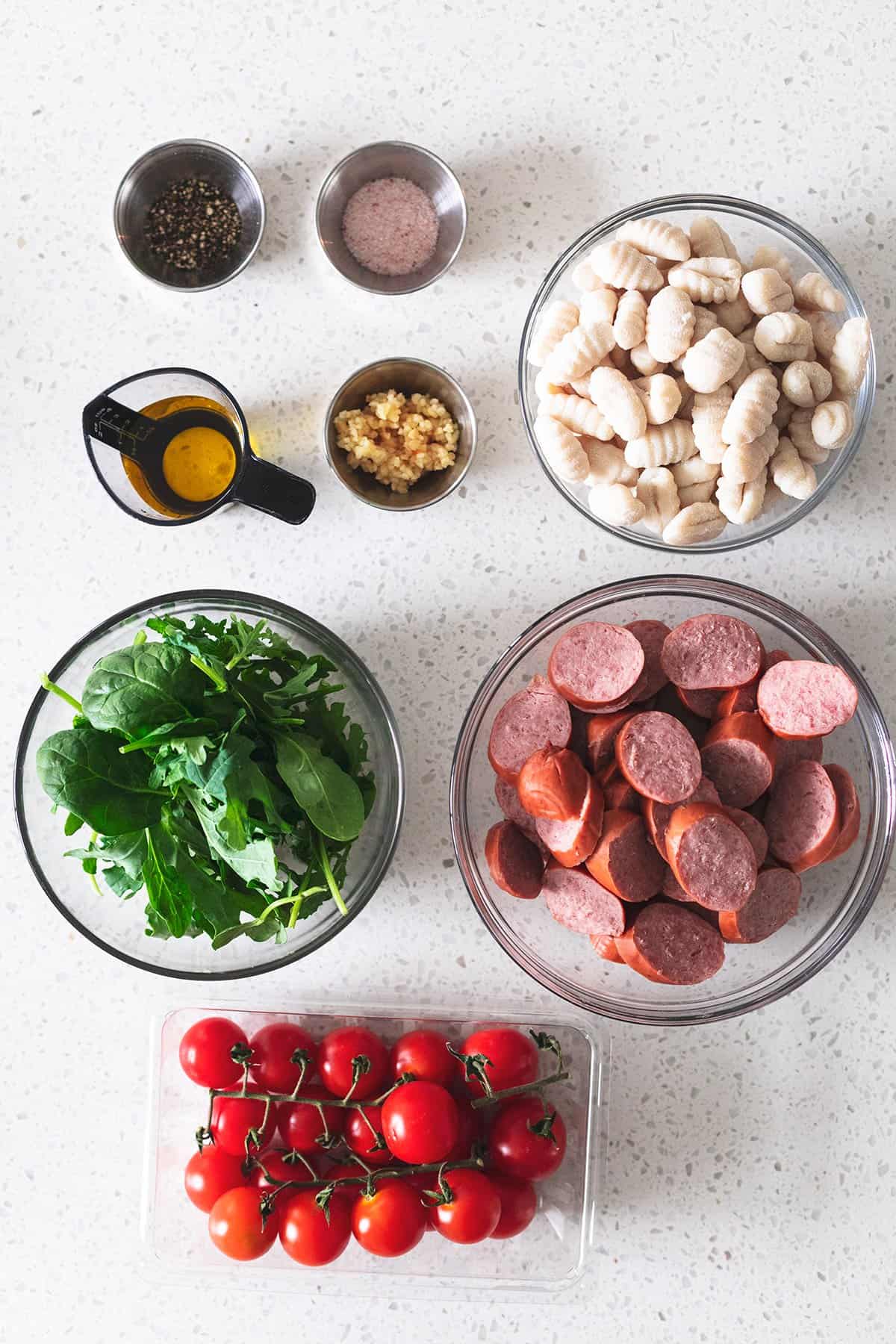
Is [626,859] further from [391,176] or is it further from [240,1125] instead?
[391,176]

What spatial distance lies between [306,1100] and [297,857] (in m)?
0.24

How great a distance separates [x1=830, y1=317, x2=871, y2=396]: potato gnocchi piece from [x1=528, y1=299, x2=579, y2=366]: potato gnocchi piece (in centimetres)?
25

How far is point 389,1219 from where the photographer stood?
3.57 feet

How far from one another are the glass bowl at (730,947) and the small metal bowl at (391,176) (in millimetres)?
387

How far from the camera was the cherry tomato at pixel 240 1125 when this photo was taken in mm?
1135

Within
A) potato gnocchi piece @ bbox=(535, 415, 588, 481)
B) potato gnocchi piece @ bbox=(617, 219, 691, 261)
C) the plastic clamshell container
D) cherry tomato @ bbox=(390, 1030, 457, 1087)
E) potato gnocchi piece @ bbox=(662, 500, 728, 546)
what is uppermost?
potato gnocchi piece @ bbox=(617, 219, 691, 261)

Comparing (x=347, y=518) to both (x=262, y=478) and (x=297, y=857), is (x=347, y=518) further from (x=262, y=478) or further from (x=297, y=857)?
(x=297, y=857)

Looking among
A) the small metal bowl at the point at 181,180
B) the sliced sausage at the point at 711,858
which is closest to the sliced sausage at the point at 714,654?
the sliced sausage at the point at 711,858

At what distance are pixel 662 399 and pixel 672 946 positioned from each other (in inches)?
20.0

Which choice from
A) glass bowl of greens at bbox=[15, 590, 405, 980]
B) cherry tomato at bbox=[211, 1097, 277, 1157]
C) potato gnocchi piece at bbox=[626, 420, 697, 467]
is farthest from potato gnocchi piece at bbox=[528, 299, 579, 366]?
cherry tomato at bbox=[211, 1097, 277, 1157]

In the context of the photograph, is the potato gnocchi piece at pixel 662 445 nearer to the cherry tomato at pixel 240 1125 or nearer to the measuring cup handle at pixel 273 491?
the measuring cup handle at pixel 273 491

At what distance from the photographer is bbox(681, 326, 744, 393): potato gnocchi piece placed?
106 cm

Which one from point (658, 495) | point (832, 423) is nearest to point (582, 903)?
point (658, 495)

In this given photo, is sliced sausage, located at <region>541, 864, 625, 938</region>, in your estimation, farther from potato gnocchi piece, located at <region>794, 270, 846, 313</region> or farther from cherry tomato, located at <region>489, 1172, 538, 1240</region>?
potato gnocchi piece, located at <region>794, 270, 846, 313</region>
